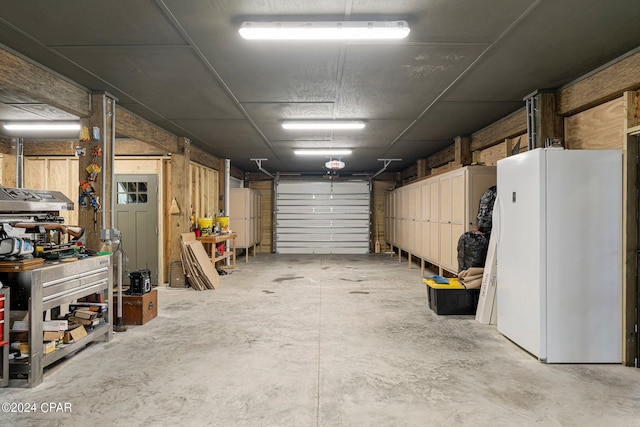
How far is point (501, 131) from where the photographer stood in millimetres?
5902

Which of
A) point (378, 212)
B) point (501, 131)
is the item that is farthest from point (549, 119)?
point (378, 212)

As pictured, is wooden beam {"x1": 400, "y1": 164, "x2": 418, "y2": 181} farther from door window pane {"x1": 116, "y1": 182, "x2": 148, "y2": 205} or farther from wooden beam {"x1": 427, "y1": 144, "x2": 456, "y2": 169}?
door window pane {"x1": 116, "y1": 182, "x2": 148, "y2": 205}

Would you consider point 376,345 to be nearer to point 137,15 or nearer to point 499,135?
point 137,15

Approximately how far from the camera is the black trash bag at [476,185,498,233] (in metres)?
→ 5.27

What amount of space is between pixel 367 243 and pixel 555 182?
989cm

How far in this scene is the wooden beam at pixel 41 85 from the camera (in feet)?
11.0

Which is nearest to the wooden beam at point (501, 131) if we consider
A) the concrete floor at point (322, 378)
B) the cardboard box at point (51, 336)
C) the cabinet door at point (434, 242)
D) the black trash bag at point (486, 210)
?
the black trash bag at point (486, 210)

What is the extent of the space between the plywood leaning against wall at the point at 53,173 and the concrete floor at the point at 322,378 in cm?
390

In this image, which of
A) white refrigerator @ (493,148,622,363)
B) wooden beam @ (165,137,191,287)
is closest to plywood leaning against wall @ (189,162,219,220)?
wooden beam @ (165,137,191,287)

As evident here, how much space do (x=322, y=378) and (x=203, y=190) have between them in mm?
6642

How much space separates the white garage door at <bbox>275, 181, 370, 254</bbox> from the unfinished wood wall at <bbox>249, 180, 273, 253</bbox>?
0.31m

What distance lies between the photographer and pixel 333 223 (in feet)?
43.4

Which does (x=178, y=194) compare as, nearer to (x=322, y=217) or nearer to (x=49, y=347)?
(x=49, y=347)

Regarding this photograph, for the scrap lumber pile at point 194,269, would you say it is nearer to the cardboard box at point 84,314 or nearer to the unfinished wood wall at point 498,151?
the cardboard box at point 84,314
